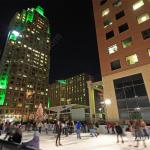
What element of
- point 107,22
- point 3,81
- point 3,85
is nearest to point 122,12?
point 107,22

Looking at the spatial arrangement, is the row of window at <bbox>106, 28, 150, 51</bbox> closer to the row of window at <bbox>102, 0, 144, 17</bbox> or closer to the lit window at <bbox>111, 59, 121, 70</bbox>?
the lit window at <bbox>111, 59, 121, 70</bbox>

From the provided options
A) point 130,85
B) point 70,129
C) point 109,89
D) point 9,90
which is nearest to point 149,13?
point 130,85

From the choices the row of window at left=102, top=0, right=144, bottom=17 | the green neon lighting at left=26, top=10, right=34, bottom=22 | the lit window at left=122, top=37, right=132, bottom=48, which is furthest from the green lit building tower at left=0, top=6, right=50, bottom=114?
the lit window at left=122, top=37, right=132, bottom=48

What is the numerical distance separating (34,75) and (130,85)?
96.0 meters

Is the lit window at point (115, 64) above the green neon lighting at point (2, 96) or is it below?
below

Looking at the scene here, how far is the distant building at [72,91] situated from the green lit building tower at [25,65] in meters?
29.0

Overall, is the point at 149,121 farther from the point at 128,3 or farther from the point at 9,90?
the point at 9,90

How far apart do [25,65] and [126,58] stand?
307ft

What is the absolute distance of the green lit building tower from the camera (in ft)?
292

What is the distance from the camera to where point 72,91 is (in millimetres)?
136125

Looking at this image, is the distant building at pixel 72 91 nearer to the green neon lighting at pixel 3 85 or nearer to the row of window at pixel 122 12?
the green neon lighting at pixel 3 85

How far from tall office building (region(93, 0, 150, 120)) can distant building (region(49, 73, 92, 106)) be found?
100 meters

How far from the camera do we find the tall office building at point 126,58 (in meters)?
20.3

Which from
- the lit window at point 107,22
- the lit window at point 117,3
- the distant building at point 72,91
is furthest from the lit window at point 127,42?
the distant building at point 72,91
